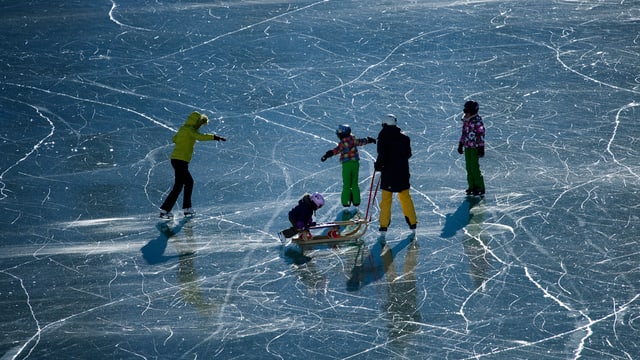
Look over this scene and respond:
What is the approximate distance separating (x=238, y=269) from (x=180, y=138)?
7.78 feet

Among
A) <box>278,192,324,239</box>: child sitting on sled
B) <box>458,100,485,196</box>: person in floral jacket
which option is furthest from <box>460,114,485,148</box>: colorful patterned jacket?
<box>278,192,324,239</box>: child sitting on sled

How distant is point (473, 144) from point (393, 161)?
5.20ft

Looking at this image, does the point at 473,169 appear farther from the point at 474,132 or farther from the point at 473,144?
the point at 474,132

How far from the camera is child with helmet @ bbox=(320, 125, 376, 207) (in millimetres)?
11109

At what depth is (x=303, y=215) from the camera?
32.8 feet

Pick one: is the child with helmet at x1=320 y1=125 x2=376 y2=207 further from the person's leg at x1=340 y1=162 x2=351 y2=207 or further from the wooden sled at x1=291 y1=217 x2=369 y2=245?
the wooden sled at x1=291 y1=217 x2=369 y2=245

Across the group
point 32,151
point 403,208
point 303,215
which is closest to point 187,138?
point 303,215

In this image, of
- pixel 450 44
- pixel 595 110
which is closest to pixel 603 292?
pixel 595 110

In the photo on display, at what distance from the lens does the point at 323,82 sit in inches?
620

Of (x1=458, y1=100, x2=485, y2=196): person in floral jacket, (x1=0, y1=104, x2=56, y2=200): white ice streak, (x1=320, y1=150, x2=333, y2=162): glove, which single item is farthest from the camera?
(x1=0, y1=104, x2=56, y2=200): white ice streak

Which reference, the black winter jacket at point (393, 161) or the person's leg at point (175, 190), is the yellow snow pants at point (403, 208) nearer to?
the black winter jacket at point (393, 161)

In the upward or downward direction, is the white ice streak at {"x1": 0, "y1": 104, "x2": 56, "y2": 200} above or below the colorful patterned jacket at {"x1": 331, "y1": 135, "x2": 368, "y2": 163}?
below

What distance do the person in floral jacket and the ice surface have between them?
253 millimetres

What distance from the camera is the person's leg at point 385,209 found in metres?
10.1
